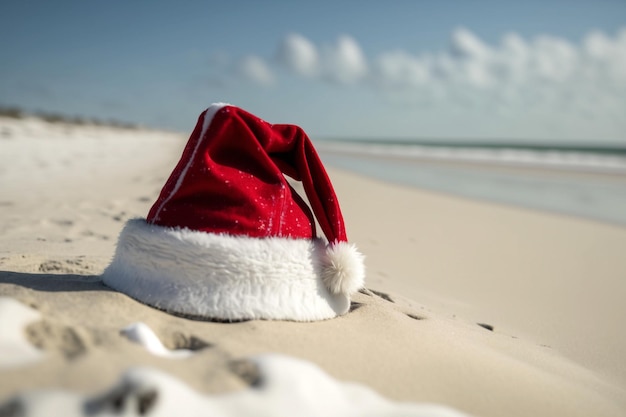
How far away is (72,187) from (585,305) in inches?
218

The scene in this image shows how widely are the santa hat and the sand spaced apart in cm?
10

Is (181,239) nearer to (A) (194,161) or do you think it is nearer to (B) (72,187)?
(A) (194,161)

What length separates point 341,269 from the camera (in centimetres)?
208

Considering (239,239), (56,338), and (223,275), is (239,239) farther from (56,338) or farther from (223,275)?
(56,338)

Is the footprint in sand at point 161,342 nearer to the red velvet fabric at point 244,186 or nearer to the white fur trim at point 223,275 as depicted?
the white fur trim at point 223,275

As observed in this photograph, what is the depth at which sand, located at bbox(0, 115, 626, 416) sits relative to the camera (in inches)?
56.9

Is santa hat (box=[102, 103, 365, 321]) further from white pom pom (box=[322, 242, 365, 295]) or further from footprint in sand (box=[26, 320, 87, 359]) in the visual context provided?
footprint in sand (box=[26, 320, 87, 359])

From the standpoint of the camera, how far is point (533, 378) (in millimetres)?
1891

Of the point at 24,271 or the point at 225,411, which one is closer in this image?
the point at 225,411

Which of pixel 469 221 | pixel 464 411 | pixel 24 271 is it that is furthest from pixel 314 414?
pixel 469 221

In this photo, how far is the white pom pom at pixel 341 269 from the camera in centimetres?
209

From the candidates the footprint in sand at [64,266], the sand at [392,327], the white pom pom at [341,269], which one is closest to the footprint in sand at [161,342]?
the sand at [392,327]

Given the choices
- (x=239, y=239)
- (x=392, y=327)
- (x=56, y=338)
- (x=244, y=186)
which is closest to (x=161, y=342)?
(x=56, y=338)

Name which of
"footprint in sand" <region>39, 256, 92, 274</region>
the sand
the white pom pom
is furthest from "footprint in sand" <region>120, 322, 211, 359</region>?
"footprint in sand" <region>39, 256, 92, 274</region>
